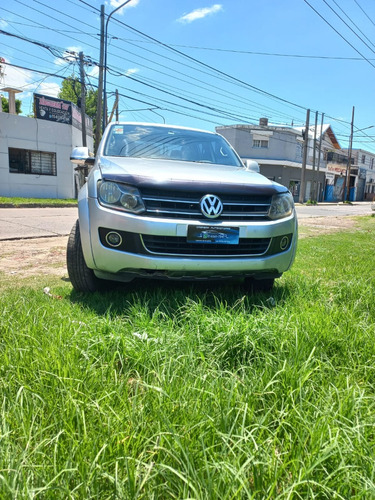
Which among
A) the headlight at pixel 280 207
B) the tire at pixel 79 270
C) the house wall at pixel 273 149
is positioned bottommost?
the tire at pixel 79 270

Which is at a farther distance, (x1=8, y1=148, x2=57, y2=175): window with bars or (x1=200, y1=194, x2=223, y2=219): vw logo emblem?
(x1=8, y1=148, x2=57, y2=175): window with bars

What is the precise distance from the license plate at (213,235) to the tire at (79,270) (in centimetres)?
95

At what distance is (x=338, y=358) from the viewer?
1.96 m

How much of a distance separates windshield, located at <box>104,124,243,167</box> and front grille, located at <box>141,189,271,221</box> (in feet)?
3.60

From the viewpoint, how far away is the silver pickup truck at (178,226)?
2547mm

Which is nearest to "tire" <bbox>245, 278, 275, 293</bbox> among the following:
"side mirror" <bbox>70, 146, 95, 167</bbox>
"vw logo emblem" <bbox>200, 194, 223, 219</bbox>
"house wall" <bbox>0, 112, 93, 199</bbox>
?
"vw logo emblem" <bbox>200, 194, 223, 219</bbox>

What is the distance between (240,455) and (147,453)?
12.3 inches

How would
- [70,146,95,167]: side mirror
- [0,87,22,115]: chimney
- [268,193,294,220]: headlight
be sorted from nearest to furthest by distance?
1. [268,193,294,220]: headlight
2. [70,146,95,167]: side mirror
3. [0,87,22,115]: chimney

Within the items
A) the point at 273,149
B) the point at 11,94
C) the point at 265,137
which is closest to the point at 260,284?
the point at 11,94

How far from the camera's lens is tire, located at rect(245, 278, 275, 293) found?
3217mm

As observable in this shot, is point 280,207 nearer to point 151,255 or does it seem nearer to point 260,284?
point 260,284

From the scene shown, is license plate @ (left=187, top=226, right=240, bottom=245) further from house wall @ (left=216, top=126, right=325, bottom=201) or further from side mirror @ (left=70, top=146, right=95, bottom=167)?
house wall @ (left=216, top=126, right=325, bottom=201)

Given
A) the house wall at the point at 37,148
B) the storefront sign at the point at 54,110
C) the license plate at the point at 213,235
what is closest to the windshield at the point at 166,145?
the license plate at the point at 213,235

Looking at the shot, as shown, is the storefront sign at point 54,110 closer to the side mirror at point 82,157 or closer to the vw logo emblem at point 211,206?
the side mirror at point 82,157
